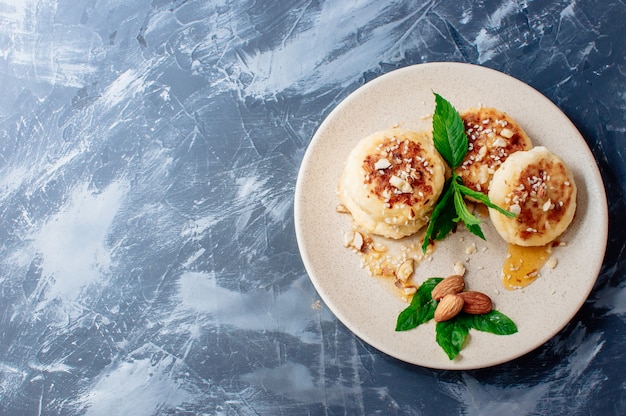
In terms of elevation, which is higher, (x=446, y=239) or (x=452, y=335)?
(x=446, y=239)

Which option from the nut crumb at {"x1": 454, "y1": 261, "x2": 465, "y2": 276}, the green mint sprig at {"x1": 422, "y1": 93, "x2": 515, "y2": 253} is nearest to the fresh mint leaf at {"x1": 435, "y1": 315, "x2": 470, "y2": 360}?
the nut crumb at {"x1": 454, "y1": 261, "x2": 465, "y2": 276}

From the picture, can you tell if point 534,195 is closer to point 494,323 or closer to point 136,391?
point 494,323

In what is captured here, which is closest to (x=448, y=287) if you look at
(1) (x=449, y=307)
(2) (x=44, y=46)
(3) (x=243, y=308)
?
(1) (x=449, y=307)

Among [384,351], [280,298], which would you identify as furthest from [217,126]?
[384,351]

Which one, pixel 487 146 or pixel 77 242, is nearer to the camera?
pixel 487 146

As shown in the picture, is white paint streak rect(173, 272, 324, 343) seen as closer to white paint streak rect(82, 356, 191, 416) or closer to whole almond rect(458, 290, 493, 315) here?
white paint streak rect(82, 356, 191, 416)

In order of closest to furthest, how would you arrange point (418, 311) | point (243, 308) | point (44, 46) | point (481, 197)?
point (481, 197) → point (418, 311) → point (243, 308) → point (44, 46)

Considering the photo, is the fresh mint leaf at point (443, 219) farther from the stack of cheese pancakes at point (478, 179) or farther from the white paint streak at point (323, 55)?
the white paint streak at point (323, 55)

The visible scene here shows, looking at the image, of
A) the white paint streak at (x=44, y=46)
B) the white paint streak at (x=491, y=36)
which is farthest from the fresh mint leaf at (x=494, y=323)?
the white paint streak at (x=44, y=46)
